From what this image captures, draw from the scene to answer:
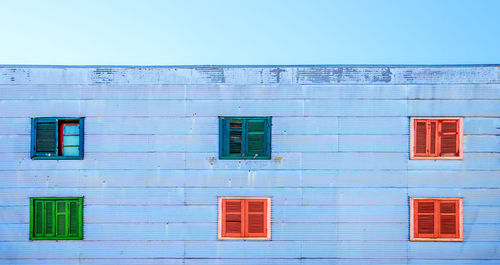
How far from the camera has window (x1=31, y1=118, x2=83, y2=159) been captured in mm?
6422

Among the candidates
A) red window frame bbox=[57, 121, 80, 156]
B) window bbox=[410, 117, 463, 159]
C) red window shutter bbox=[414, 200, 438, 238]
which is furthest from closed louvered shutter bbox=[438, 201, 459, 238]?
red window frame bbox=[57, 121, 80, 156]

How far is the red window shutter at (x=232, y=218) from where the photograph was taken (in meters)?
6.41

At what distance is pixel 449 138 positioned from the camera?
251 inches

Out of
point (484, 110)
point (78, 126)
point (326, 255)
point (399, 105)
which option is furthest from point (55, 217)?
point (484, 110)

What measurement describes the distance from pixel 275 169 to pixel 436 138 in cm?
438

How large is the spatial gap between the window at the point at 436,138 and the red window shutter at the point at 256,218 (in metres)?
4.27

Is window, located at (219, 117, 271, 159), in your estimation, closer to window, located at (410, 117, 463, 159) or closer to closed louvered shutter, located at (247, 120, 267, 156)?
closed louvered shutter, located at (247, 120, 267, 156)

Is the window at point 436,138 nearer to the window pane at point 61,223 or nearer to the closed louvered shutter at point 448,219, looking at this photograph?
the closed louvered shutter at point 448,219

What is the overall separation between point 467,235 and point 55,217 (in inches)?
438

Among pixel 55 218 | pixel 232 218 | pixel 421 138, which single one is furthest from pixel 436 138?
pixel 55 218

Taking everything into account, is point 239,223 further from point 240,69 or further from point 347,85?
point 347,85

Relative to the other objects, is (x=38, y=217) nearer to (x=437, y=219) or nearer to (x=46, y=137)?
(x=46, y=137)

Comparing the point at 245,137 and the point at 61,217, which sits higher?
the point at 245,137

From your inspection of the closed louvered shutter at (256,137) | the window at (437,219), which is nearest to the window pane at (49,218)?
the closed louvered shutter at (256,137)
